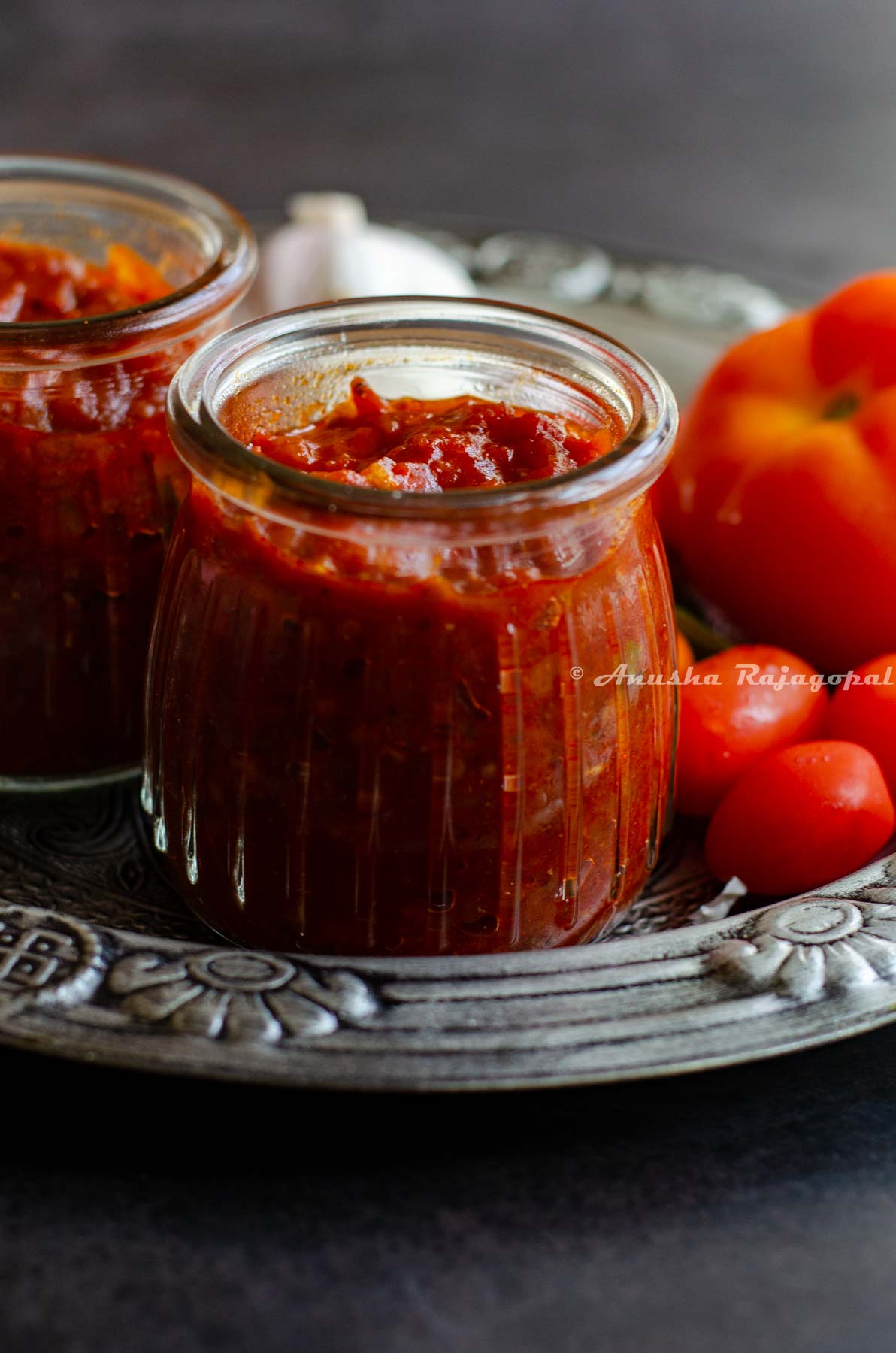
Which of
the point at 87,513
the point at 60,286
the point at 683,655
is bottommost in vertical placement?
the point at 683,655

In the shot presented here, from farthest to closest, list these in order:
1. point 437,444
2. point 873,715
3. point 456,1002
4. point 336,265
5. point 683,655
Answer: point 336,265
point 683,655
point 873,715
point 437,444
point 456,1002

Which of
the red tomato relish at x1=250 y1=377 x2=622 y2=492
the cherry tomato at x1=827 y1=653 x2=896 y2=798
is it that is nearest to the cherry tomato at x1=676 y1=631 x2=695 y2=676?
the cherry tomato at x1=827 y1=653 x2=896 y2=798

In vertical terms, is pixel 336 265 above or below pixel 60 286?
below

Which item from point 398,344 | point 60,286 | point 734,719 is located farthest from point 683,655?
point 60,286

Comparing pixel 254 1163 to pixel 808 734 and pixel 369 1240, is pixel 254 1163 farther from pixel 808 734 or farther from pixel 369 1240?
pixel 808 734

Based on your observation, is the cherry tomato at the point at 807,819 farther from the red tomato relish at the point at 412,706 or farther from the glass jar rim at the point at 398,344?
the glass jar rim at the point at 398,344

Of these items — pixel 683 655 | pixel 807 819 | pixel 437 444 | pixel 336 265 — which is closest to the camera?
pixel 437 444

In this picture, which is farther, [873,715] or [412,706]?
[873,715]

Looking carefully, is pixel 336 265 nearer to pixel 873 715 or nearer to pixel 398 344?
pixel 398 344
